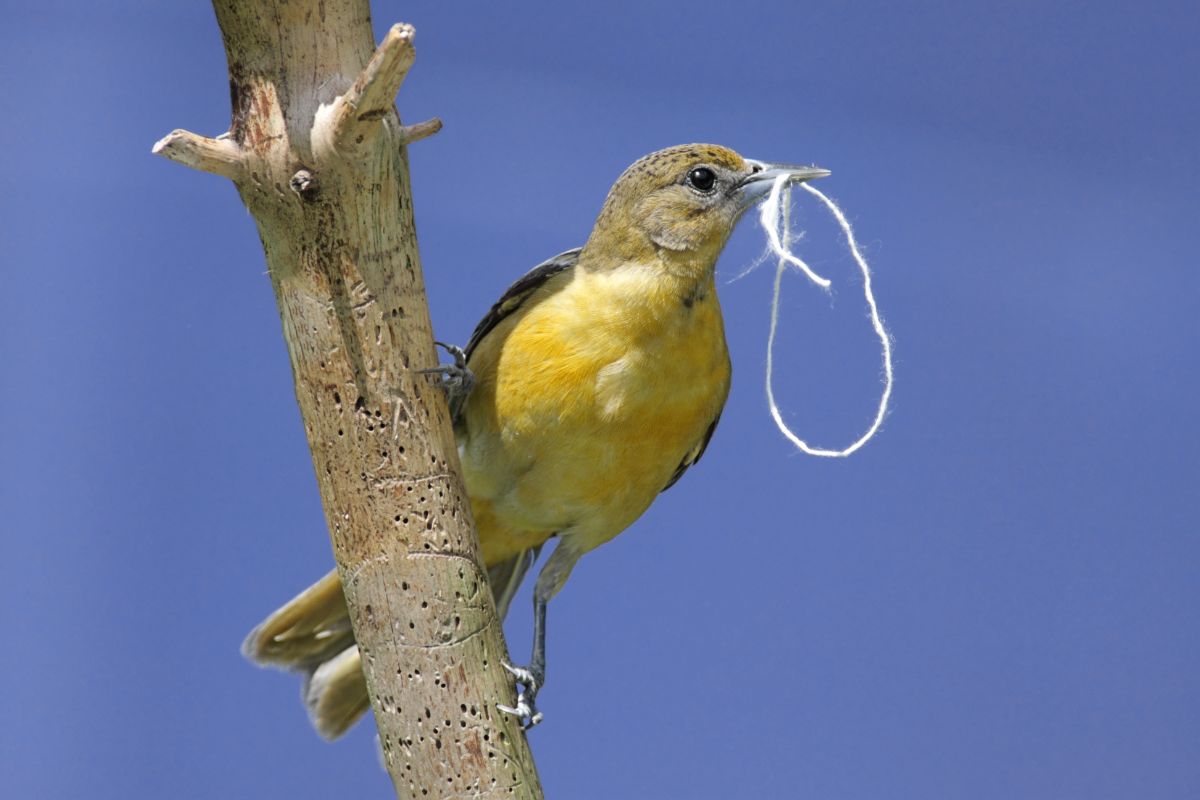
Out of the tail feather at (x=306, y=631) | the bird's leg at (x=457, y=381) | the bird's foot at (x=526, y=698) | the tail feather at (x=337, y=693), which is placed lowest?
the bird's foot at (x=526, y=698)

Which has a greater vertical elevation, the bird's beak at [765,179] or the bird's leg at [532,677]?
the bird's beak at [765,179]

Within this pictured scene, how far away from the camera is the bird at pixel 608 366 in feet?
9.11

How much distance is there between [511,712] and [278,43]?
1.26 m

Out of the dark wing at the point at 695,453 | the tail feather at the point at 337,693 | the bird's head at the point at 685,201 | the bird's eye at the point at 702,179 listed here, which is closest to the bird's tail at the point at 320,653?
the tail feather at the point at 337,693

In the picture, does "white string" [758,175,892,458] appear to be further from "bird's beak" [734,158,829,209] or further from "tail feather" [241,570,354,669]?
"tail feather" [241,570,354,669]

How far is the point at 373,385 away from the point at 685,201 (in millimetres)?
875

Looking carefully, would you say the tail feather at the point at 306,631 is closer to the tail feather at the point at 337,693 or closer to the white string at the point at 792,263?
the tail feather at the point at 337,693

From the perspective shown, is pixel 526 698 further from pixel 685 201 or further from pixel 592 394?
pixel 685 201

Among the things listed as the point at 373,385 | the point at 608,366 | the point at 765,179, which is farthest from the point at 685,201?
the point at 373,385

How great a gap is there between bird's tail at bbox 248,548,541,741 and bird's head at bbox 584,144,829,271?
41.3 inches

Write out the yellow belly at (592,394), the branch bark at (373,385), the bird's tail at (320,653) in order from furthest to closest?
1. the bird's tail at (320,653)
2. the yellow belly at (592,394)
3. the branch bark at (373,385)

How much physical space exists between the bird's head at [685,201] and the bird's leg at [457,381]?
41 centimetres

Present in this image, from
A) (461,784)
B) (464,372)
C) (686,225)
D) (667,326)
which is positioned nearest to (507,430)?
(464,372)

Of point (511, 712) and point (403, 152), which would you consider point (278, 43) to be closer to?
point (403, 152)
